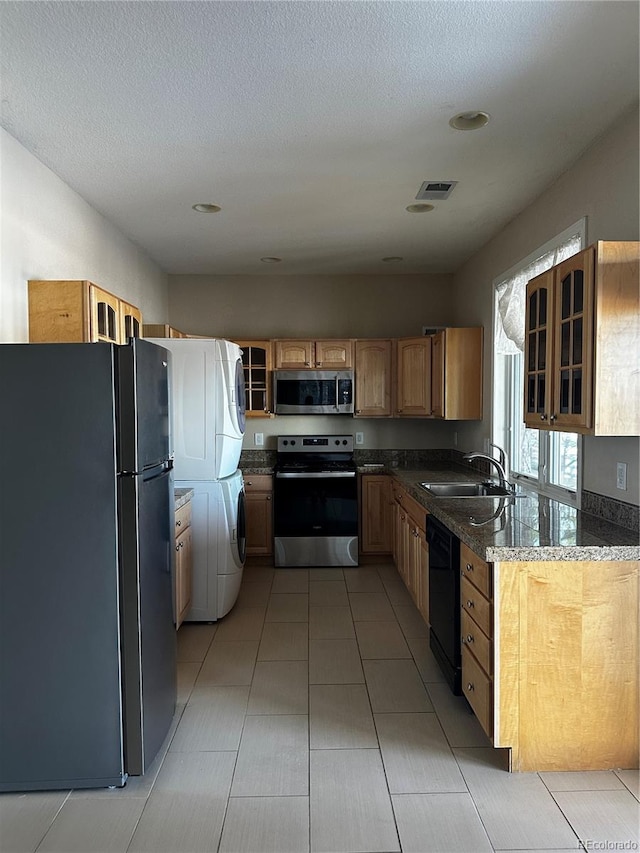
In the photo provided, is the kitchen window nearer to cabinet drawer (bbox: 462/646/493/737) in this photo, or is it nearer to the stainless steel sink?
the stainless steel sink

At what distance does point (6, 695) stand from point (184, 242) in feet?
10.4

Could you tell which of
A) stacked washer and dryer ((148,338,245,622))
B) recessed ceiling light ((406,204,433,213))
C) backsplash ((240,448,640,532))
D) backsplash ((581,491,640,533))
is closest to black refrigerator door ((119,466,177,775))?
stacked washer and dryer ((148,338,245,622))

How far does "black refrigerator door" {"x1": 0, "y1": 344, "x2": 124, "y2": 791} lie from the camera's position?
195 cm

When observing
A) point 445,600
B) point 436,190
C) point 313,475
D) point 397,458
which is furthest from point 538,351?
point 397,458

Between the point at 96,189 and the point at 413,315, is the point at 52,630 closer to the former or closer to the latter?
the point at 96,189

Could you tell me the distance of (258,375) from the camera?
5.00 meters

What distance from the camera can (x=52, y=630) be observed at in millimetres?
1998

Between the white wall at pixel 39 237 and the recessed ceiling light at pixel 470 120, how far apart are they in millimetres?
1966

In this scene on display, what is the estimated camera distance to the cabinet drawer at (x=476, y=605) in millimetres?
2129

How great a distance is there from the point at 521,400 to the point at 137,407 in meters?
2.73

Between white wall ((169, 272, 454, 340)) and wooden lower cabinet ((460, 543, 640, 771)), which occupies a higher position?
white wall ((169, 272, 454, 340))

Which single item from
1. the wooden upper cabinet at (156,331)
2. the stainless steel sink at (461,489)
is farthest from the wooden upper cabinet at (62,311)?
the stainless steel sink at (461,489)

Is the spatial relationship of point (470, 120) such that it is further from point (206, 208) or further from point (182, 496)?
point (182, 496)

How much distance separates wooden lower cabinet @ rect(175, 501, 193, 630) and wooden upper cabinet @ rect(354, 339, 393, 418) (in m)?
2.09
